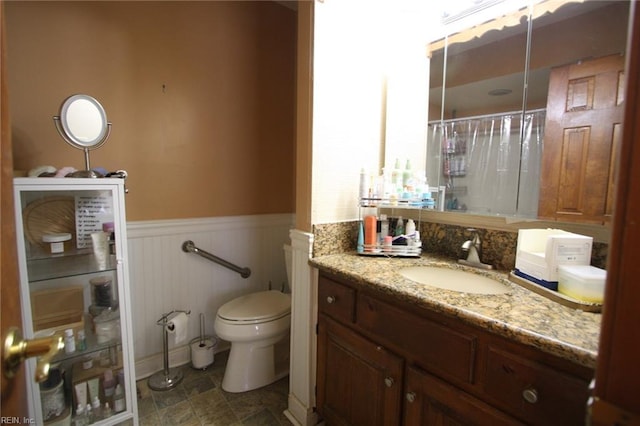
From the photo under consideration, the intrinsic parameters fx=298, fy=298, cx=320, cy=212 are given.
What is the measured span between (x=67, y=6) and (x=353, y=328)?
2.13 m

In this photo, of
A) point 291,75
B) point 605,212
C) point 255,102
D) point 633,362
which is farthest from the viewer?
point 291,75

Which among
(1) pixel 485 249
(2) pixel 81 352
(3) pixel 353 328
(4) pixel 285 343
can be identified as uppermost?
(1) pixel 485 249

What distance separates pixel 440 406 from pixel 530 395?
0.29 m

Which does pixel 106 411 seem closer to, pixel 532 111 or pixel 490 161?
pixel 490 161

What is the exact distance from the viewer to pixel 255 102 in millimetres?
2234

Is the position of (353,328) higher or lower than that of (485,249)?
lower

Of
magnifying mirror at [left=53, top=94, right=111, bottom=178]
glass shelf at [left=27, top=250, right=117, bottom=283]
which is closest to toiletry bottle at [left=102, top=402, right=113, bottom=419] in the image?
glass shelf at [left=27, top=250, right=117, bottom=283]

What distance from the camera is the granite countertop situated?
0.67 metres

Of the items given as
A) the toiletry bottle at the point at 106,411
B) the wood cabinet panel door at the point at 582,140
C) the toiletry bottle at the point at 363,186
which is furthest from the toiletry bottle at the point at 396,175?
the toiletry bottle at the point at 106,411

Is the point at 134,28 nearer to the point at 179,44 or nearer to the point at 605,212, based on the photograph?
the point at 179,44

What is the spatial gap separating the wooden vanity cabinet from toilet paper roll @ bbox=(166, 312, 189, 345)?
943 mm

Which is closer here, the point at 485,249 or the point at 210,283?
the point at 485,249

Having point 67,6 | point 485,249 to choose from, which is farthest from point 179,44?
point 485,249

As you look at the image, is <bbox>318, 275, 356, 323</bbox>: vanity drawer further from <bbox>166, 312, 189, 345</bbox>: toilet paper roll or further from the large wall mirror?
<bbox>166, 312, 189, 345</bbox>: toilet paper roll
